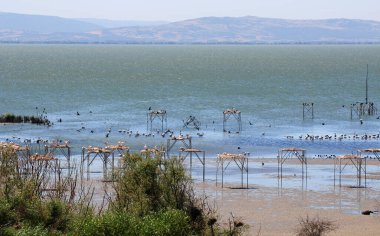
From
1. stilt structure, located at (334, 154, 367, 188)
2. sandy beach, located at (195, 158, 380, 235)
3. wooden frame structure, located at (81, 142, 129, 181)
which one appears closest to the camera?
sandy beach, located at (195, 158, 380, 235)

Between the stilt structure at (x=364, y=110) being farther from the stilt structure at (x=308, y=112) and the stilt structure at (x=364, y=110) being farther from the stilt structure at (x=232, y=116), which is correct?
the stilt structure at (x=232, y=116)

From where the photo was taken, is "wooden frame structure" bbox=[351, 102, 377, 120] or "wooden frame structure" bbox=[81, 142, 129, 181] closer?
"wooden frame structure" bbox=[81, 142, 129, 181]

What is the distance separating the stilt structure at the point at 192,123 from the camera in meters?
106

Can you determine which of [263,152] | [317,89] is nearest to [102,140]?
[263,152]

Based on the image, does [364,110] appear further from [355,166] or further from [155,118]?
[355,166]

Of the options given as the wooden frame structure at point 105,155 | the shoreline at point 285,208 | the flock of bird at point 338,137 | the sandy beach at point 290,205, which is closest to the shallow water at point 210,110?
the flock of bird at point 338,137

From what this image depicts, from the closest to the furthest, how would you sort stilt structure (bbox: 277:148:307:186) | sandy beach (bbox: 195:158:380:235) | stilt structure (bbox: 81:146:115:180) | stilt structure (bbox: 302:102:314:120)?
sandy beach (bbox: 195:158:380:235) → stilt structure (bbox: 81:146:115:180) → stilt structure (bbox: 277:148:307:186) → stilt structure (bbox: 302:102:314:120)

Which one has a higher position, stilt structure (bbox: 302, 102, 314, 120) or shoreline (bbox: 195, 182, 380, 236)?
stilt structure (bbox: 302, 102, 314, 120)

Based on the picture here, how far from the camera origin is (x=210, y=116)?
391 ft

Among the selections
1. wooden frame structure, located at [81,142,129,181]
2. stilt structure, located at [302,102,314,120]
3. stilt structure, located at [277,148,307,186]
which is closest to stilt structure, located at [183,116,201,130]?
stilt structure, located at [302,102,314,120]

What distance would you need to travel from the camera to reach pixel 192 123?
4264 inches

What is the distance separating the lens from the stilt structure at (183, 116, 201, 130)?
106 m

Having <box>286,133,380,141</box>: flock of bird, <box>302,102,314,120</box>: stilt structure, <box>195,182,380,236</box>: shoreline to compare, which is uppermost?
<box>302,102,314,120</box>: stilt structure

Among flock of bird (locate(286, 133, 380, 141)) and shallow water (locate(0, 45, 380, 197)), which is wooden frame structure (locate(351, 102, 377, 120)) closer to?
shallow water (locate(0, 45, 380, 197))
